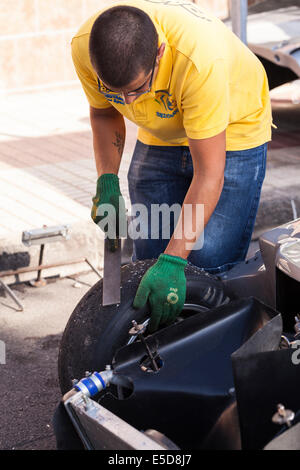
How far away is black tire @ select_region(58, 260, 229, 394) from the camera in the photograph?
2191 millimetres

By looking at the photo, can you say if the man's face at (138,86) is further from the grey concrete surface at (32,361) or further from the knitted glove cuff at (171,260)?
the grey concrete surface at (32,361)

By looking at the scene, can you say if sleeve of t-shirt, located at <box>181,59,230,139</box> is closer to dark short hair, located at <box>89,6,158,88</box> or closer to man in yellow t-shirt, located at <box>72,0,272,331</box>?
man in yellow t-shirt, located at <box>72,0,272,331</box>

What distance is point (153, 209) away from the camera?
9.43ft

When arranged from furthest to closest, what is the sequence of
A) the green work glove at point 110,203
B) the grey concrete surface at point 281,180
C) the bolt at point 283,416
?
the grey concrete surface at point 281,180 → the green work glove at point 110,203 → the bolt at point 283,416

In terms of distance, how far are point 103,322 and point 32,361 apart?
1104 millimetres

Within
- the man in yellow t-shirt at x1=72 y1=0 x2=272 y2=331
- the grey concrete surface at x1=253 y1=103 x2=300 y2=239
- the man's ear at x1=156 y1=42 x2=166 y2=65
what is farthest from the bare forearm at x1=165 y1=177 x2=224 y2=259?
the grey concrete surface at x1=253 y1=103 x2=300 y2=239

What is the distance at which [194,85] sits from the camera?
2.20m

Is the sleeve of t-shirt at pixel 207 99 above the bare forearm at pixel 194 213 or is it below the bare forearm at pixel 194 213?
above

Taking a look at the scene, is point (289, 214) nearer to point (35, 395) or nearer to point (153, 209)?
point (153, 209)

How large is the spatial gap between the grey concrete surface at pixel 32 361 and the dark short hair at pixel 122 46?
1.34 metres

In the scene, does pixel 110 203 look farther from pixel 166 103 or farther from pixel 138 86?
pixel 138 86

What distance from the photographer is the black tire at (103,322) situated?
2.19 m

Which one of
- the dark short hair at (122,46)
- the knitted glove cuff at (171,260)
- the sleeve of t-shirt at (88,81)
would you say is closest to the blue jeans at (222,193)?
the sleeve of t-shirt at (88,81)

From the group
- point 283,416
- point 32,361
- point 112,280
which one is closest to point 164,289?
point 112,280
